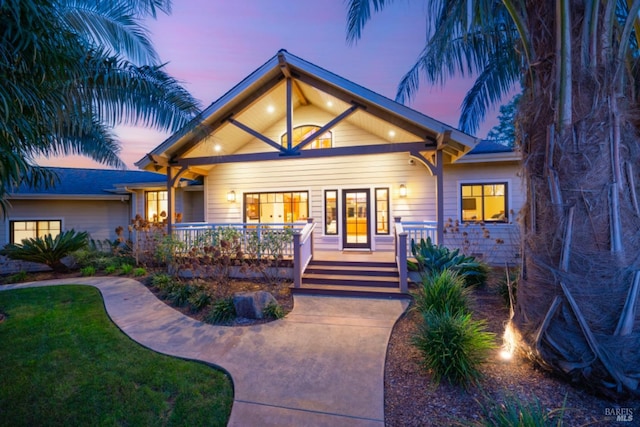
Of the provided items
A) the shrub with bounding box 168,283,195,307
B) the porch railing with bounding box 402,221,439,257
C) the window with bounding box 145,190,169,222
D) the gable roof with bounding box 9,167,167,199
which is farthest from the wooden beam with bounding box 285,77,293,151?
the window with bounding box 145,190,169,222

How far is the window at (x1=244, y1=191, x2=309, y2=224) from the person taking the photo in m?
9.87

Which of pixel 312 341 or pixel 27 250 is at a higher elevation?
pixel 27 250

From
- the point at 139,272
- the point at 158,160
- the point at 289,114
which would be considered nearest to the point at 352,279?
the point at 289,114

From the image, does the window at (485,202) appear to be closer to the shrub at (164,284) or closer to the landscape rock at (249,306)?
the landscape rock at (249,306)

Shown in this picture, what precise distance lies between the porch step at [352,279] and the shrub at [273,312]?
1185mm

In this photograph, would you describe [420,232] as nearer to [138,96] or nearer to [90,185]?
[138,96]

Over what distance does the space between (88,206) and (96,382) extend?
453 inches

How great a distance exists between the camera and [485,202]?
347 inches

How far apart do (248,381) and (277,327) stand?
1.49 meters

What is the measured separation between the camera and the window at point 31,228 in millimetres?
10711

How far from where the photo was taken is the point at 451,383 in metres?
2.96

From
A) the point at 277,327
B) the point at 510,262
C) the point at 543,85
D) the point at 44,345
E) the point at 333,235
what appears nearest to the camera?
the point at 543,85

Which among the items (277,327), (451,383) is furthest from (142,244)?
(451,383)

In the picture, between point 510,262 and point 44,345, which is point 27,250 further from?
point 510,262
